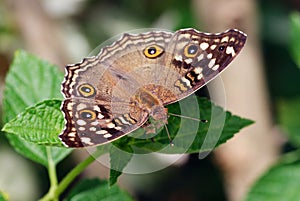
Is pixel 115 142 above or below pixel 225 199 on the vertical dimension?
above

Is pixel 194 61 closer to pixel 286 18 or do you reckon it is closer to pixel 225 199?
pixel 225 199

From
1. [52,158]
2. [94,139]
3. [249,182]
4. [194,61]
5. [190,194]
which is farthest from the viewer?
[190,194]

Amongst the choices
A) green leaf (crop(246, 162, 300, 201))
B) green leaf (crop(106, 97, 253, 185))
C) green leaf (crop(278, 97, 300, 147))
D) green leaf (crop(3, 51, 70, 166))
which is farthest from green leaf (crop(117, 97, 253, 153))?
green leaf (crop(278, 97, 300, 147))

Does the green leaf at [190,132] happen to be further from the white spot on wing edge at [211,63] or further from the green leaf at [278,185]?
the green leaf at [278,185]

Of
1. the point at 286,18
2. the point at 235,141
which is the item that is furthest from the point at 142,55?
the point at 286,18

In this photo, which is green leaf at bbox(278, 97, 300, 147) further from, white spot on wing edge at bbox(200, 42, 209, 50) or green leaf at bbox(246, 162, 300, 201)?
white spot on wing edge at bbox(200, 42, 209, 50)

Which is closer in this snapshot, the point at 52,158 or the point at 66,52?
the point at 52,158
